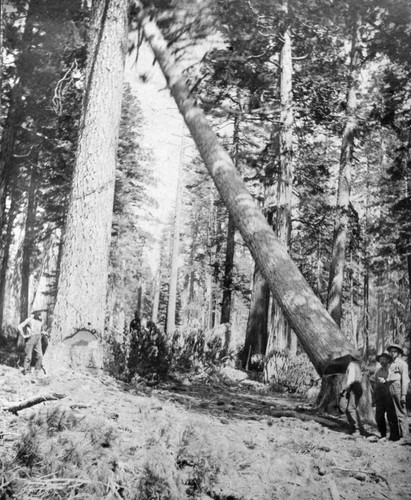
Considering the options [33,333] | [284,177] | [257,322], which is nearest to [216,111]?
[284,177]

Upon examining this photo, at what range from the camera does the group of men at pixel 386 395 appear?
185 inches

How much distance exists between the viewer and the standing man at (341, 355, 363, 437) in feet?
15.7

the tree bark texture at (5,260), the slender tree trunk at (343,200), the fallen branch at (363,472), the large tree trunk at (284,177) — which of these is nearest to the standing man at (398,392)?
the fallen branch at (363,472)

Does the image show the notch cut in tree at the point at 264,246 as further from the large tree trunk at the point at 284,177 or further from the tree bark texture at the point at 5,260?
the tree bark texture at the point at 5,260

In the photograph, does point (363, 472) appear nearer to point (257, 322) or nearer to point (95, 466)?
point (95, 466)

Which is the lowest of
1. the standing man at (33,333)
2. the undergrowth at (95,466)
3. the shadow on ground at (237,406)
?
the shadow on ground at (237,406)

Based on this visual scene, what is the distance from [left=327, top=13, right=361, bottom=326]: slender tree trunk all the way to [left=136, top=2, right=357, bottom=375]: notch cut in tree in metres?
9.67

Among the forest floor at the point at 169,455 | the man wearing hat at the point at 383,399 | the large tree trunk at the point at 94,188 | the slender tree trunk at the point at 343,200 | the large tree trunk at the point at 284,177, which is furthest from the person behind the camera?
the slender tree trunk at the point at 343,200

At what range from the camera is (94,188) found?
6414 millimetres

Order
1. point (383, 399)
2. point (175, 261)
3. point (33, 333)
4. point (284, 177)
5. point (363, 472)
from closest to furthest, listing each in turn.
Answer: point (363, 472) → point (383, 399) → point (33, 333) → point (284, 177) → point (175, 261)

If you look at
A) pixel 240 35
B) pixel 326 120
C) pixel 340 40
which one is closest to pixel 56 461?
pixel 240 35

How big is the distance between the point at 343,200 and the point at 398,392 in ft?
36.9

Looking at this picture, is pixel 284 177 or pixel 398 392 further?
pixel 284 177

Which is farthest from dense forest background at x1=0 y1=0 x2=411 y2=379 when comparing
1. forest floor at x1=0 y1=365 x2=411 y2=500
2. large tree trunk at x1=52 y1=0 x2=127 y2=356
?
forest floor at x1=0 y1=365 x2=411 y2=500
